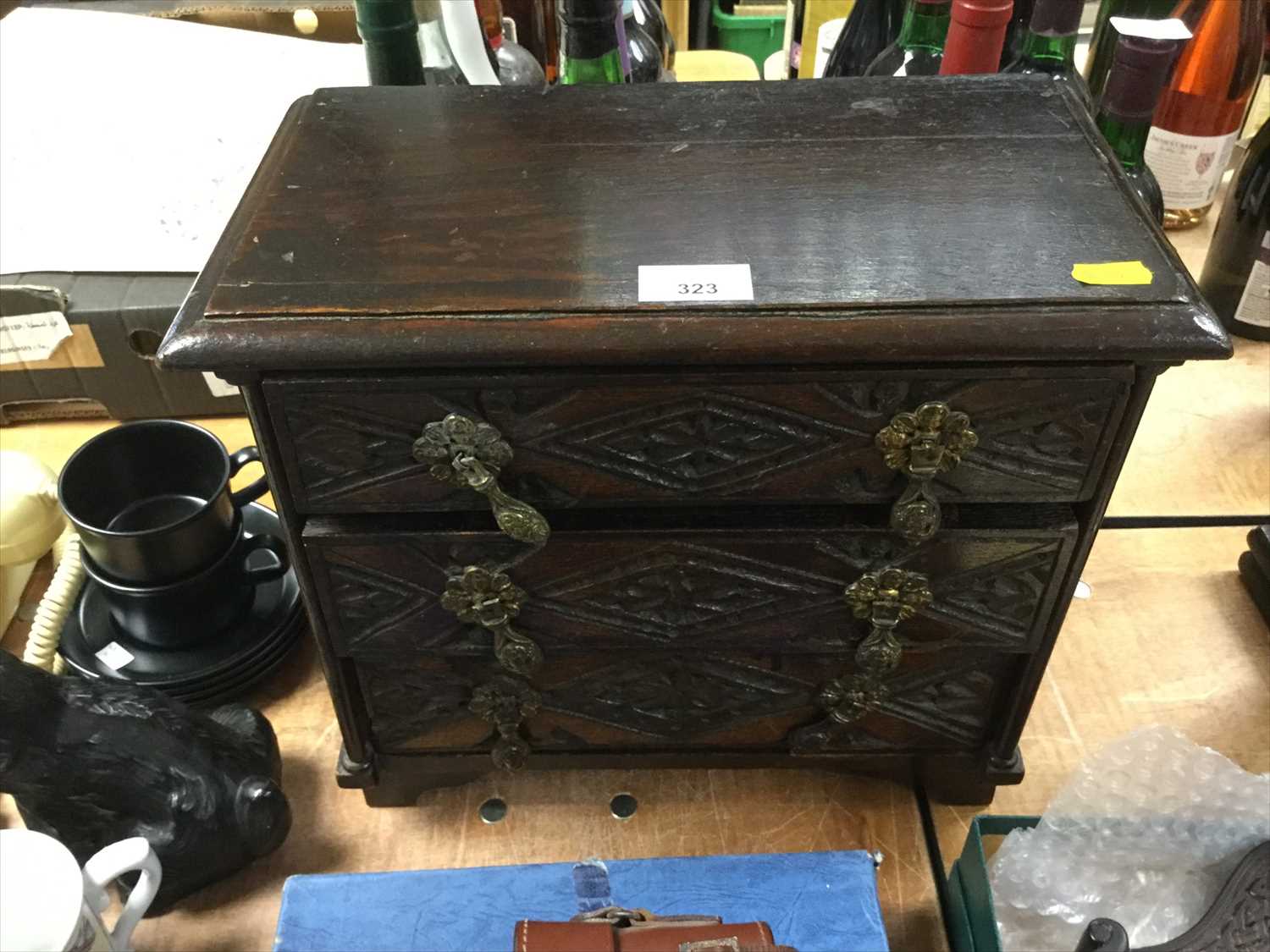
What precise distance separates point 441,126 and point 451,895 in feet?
1.53

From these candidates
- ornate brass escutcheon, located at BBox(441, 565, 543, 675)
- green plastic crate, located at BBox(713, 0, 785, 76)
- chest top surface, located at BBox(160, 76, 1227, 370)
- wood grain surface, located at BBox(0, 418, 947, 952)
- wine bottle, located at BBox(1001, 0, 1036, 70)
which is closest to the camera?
chest top surface, located at BBox(160, 76, 1227, 370)

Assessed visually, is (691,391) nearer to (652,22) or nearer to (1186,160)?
(652,22)

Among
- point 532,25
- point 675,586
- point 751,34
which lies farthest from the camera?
point 751,34

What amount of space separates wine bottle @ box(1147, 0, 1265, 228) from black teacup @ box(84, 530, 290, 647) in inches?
34.6

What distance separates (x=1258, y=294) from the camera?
3.08 ft

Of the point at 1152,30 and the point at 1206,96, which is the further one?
the point at 1206,96

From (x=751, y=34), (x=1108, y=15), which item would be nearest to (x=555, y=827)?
(x=1108, y=15)

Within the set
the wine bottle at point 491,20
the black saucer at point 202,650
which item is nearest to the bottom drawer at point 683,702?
the black saucer at point 202,650

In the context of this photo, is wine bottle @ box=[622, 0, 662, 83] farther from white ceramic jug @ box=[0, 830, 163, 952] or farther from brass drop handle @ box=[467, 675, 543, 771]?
white ceramic jug @ box=[0, 830, 163, 952]

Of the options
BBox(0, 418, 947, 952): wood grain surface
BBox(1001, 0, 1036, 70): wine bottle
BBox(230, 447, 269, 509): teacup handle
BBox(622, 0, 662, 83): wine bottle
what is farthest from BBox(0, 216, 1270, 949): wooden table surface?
BBox(622, 0, 662, 83): wine bottle

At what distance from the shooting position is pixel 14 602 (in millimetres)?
806

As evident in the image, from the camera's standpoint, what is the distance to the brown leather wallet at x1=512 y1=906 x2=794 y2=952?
490 millimetres

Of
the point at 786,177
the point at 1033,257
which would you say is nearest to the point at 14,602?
the point at 786,177

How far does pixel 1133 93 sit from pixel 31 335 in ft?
2.80
